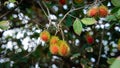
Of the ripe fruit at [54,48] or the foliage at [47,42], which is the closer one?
the ripe fruit at [54,48]

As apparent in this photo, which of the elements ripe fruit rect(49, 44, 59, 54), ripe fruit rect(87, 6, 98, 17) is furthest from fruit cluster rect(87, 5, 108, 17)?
ripe fruit rect(49, 44, 59, 54)

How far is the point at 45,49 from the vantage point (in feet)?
8.51

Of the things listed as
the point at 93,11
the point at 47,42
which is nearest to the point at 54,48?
the point at 93,11

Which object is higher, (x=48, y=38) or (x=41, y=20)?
(x=41, y=20)

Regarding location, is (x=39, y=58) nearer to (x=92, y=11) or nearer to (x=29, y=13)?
(x=29, y=13)

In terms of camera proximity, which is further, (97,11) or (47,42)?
(47,42)

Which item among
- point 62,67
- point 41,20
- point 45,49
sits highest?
point 41,20

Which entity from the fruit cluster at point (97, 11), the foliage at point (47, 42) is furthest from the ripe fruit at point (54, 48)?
the foliage at point (47, 42)

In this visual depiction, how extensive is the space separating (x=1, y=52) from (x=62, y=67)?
1.65ft

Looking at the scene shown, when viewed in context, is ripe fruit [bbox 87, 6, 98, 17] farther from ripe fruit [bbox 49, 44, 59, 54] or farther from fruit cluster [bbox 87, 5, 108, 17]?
ripe fruit [bbox 49, 44, 59, 54]

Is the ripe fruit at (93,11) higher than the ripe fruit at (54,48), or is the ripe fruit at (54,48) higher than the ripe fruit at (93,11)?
the ripe fruit at (93,11)

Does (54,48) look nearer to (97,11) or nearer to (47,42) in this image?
(97,11)

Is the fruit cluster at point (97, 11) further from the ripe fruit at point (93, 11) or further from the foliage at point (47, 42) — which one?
the foliage at point (47, 42)

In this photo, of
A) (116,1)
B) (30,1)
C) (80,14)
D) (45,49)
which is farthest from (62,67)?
(116,1)
